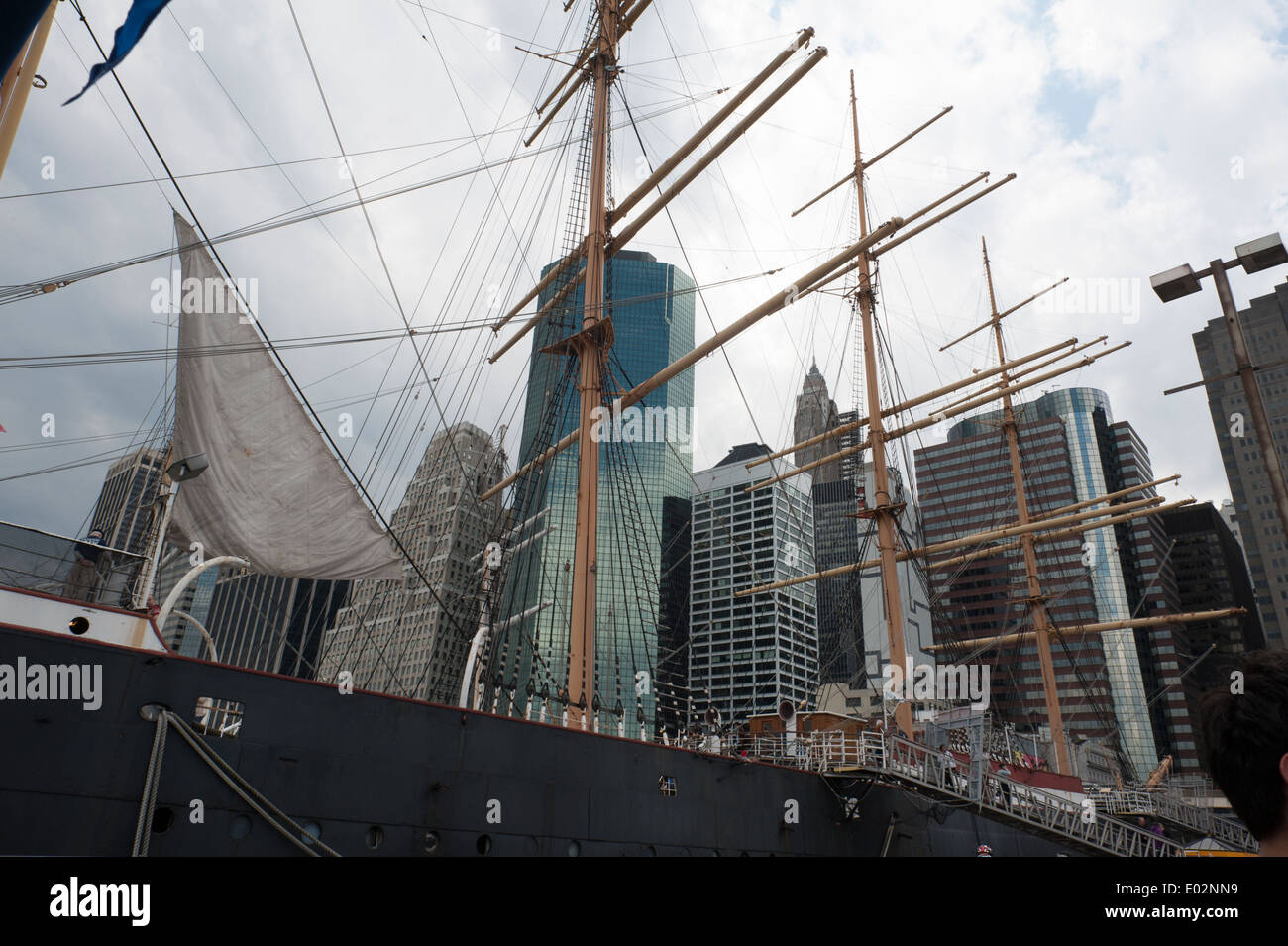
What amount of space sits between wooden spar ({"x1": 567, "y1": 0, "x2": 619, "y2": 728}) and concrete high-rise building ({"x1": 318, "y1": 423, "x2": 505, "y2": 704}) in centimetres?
554

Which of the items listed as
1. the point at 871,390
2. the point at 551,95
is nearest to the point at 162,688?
the point at 551,95

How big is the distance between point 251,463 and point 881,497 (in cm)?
2125

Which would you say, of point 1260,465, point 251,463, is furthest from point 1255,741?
point 1260,465

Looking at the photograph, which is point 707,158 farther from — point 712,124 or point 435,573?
point 435,573

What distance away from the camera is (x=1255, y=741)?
194cm

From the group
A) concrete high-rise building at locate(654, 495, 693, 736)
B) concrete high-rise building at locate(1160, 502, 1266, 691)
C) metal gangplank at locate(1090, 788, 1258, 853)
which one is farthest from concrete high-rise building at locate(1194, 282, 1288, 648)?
metal gangplank at locate(1090, 788, 1258, 853)

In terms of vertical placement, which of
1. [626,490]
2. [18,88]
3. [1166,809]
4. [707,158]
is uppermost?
[626,490]

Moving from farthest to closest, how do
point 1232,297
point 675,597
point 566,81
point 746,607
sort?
1. point 746,607
2. point 675,597
3. point 566,81
4. point 1232,297

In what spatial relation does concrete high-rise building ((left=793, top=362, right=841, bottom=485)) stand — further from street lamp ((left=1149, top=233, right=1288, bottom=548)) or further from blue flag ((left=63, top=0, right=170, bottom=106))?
blue flag ((left=63, top=0, right=170, bottom=106))

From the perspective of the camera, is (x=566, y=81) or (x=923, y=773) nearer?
(x=923, y=773)

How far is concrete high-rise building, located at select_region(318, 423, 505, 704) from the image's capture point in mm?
31672
